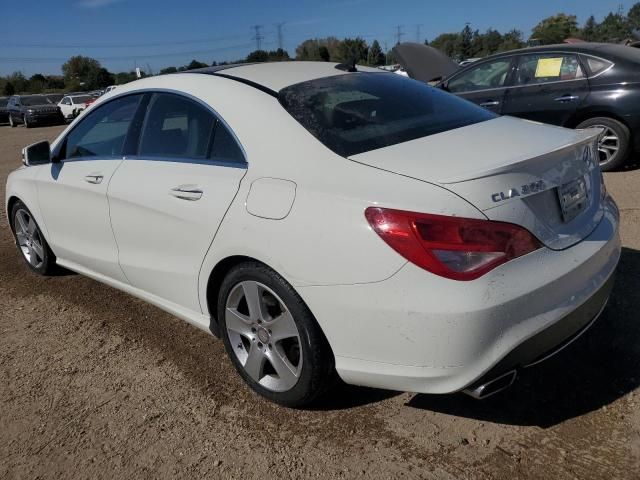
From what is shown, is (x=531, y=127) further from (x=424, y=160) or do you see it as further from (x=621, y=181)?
(x=621, y=181)

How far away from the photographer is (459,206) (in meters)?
1.99

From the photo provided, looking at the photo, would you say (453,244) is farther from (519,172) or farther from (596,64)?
(596,64)

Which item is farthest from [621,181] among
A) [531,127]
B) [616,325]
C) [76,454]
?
[76,454]

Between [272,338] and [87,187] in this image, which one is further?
[87,187]

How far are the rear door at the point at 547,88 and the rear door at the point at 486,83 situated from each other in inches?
5.0

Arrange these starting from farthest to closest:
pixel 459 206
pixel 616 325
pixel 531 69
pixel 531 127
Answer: pixel 531 69, pixel 616 325, pixel 531 127, pixel 459 206

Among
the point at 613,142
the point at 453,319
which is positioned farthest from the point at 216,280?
the point at 613,142

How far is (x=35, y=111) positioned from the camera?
26.6m

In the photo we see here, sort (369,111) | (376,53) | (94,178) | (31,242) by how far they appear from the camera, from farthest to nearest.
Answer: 1. (376,53)
2. (31,242)
3. (94,178)
4. (369,111)

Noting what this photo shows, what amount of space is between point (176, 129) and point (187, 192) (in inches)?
18.7

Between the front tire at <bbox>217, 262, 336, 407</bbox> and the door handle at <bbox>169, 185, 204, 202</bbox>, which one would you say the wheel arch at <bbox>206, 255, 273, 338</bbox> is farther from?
the door handle at <bbox>169, 185, 204, 202</bbox>

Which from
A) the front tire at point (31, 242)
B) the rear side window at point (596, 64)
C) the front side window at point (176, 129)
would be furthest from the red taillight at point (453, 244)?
the rear side window at point (596, 64)

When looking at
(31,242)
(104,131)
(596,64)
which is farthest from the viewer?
(596,64)

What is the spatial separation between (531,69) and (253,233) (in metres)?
6.11
